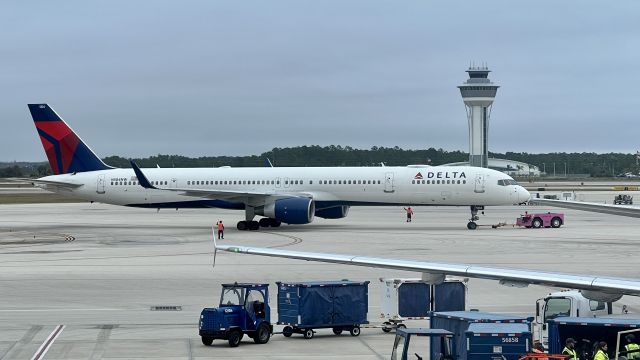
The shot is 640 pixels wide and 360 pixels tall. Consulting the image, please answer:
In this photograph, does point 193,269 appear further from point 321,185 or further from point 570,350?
point 570,350

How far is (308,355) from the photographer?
977 inches

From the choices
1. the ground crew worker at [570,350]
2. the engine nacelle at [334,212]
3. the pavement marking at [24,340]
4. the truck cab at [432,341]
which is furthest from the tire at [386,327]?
the engine nacelle at [334,212]

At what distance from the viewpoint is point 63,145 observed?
75.4 metres

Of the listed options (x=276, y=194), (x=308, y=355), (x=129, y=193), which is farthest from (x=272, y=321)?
(x=129, y=193)

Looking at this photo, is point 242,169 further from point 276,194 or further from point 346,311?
point 346,311

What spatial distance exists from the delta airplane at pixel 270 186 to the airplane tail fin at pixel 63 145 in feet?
0.23

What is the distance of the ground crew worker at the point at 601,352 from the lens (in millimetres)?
19016

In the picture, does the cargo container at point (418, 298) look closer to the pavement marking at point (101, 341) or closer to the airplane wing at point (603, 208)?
the pavement marking at point (101, 341)

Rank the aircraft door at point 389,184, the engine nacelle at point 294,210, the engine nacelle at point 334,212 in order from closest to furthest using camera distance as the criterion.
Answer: the engine nacelle at point 294,210 < the aircraft door at point 389,184 < the engine nacelle at point 334,212

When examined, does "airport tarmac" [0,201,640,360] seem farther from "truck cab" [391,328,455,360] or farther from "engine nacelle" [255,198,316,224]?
"truck cab" [391,328,455,360]

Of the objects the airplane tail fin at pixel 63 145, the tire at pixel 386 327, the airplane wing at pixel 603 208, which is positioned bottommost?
the tire at pixel 386 327

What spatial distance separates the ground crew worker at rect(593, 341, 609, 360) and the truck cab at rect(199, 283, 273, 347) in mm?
9867

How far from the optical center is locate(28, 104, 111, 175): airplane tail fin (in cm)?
7538

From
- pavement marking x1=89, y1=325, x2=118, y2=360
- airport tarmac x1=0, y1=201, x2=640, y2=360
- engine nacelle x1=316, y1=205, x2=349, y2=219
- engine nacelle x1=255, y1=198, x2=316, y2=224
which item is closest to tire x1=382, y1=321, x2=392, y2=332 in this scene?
airport tarmac x1=0, y1=201, x2=640, y2=360
